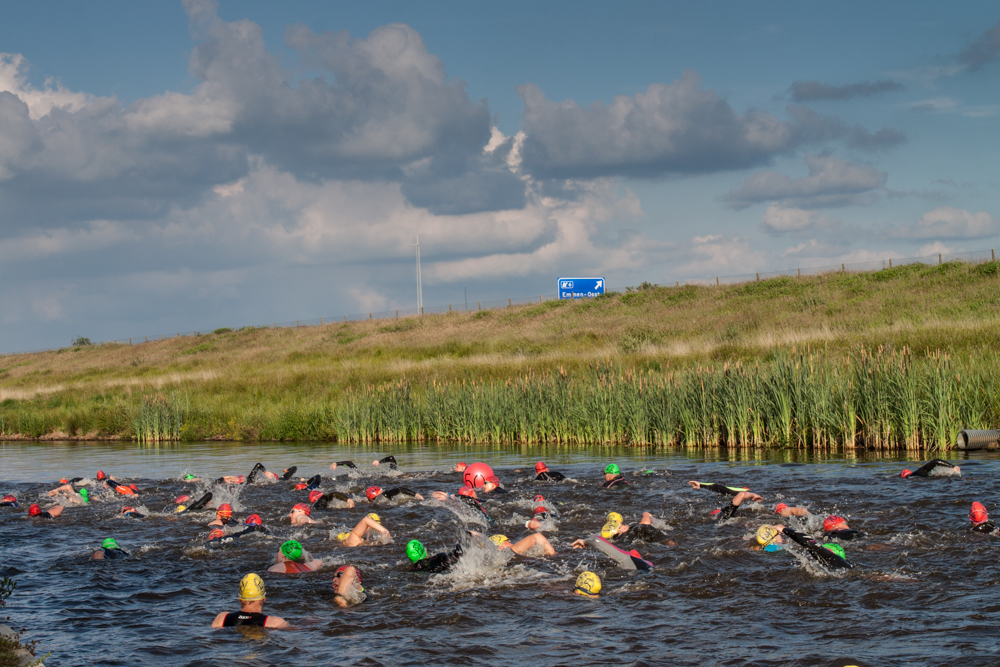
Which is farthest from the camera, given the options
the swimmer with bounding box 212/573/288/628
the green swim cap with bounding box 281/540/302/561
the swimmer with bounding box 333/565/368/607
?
the green swim cap with bounding box 281/540/302/561

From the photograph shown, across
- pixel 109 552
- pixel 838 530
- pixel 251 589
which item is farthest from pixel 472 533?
pixel 109 552

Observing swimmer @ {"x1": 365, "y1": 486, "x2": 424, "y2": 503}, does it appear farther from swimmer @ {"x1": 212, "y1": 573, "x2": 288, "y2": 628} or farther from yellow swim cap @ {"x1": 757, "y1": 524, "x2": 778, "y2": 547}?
yellow swim cap @ {"x1": 757, "y1": 524, "x2": 778, "y2": 547}

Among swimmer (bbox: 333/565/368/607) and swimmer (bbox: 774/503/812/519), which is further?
swimmer (bbox: 774/503/812/519)

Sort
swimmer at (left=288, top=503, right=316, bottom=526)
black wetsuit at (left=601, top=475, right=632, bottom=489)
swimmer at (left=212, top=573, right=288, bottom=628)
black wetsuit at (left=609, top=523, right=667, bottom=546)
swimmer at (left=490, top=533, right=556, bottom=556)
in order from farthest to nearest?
black wetsuit at (left=601, top=475, right=632, bottom=489) < swimmer at (left=288, top=503, right=316, bottom=526) < black wetsuit at (left=609, top=523, right=667, bottom=546) < swimmer at (left=490, top=533, right=556, bottom=556) < swimmer at (left=212, top=573, right=288, bottom=628)

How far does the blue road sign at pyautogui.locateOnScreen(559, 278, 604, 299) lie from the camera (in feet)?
292

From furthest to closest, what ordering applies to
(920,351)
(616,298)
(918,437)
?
(616,298), (920,351), (918,437)

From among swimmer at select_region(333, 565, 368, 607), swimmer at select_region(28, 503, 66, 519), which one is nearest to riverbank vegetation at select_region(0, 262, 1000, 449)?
swimmer at select_region(28, 503, 66, 519)

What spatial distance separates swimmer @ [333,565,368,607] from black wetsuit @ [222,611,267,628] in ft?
3.34

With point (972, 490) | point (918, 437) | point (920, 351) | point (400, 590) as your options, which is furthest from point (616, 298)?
point (400, 590)

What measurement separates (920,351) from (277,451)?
21.9 meters

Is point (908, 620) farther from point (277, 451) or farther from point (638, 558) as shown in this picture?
point (277, 451)

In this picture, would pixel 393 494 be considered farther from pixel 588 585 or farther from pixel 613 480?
pixel 588 585

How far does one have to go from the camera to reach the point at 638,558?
1003cm

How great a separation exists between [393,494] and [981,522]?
9.39m
